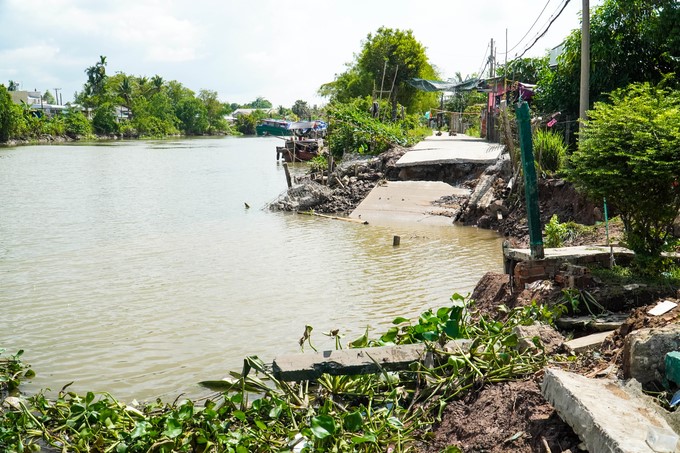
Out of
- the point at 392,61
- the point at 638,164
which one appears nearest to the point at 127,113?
the point at 392,61

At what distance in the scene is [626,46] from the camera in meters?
15.1

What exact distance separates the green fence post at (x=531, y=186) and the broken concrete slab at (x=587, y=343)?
1.42 metres

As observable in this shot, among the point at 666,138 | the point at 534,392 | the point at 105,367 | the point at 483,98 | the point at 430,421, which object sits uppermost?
the point at 483,98

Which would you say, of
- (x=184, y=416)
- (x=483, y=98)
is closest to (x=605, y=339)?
(x=184, y=416)

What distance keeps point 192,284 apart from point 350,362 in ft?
19.9

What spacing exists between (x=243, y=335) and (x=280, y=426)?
3.47 metres

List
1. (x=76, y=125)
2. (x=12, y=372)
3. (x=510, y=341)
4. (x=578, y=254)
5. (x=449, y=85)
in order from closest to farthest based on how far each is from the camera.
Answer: (x=510, y=341)
(x=12, y=372)
(x=578, y=254)
(x=449, y=85)
(x=76, y=125)

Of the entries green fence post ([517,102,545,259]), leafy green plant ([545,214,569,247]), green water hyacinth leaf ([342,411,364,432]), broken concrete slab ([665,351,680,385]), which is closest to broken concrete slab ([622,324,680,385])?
broken concrete slab ([665,351,680,385])

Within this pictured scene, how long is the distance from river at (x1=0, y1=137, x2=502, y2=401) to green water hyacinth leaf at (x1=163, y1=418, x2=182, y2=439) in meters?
1.79

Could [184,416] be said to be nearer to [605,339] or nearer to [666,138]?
[605,339]

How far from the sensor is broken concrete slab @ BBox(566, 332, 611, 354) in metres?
5.04

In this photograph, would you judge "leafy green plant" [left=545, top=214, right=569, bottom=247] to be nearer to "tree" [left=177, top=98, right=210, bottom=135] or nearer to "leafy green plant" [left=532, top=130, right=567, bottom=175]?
"leafy green plant" [left=532, top=130, right=567, bottom=175]

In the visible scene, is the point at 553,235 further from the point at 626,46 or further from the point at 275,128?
the point at 275,128

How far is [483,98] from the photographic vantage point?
52.9 meters
